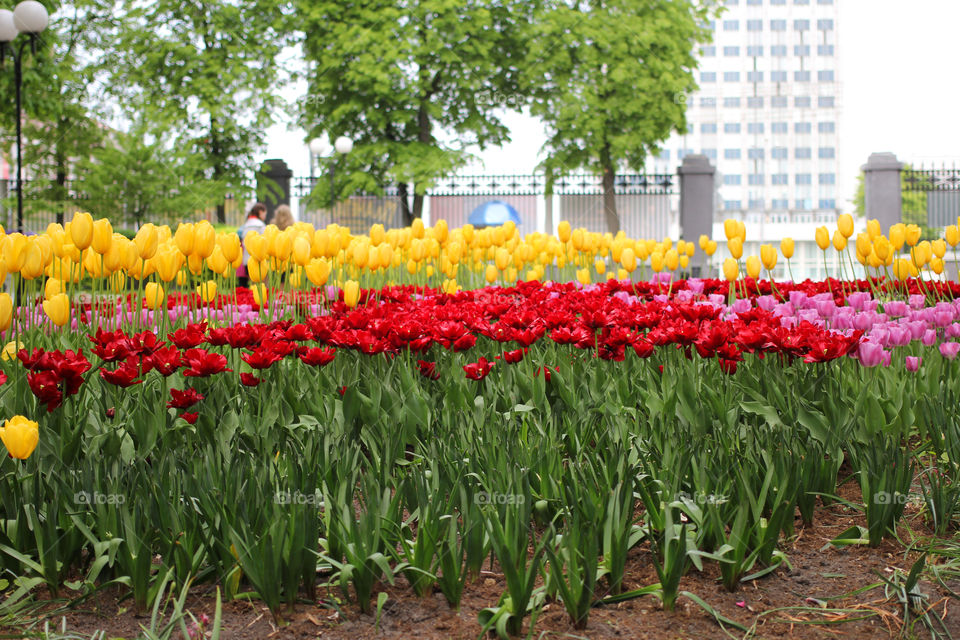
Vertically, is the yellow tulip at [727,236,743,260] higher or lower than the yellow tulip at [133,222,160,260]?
lower

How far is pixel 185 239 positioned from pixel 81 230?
0.57 metres

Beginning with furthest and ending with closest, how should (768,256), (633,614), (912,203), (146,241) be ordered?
(912,203) < (768,256) < (146,241) < (633,614)

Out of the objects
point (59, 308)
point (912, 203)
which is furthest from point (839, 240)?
point (912, 203)

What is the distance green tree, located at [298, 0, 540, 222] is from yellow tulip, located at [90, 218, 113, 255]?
64.1ft

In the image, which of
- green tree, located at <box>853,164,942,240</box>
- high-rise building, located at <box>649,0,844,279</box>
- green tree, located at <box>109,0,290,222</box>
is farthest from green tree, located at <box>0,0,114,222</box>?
high-rise building, located at <box>649,0,844,279</box>

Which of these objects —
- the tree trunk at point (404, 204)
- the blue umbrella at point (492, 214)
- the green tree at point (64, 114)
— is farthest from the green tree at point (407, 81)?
the green tree at point (64, 114)

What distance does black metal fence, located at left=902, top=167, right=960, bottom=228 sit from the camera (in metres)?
27.2

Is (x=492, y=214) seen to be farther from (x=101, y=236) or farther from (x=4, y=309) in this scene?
(x=4, y=309)

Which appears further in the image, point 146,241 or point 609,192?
point 609,192

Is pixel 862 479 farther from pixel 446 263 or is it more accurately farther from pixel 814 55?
pixel 814 55

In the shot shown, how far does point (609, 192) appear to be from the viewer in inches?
1051

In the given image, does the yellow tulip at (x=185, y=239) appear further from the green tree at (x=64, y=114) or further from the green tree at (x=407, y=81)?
the green tree at (x=407, y=81)

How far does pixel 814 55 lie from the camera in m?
95.9

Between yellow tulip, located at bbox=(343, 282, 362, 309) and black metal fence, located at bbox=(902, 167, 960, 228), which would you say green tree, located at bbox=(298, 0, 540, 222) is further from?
yellow tulip, located at bbox=(343, 282, 362, 309)
